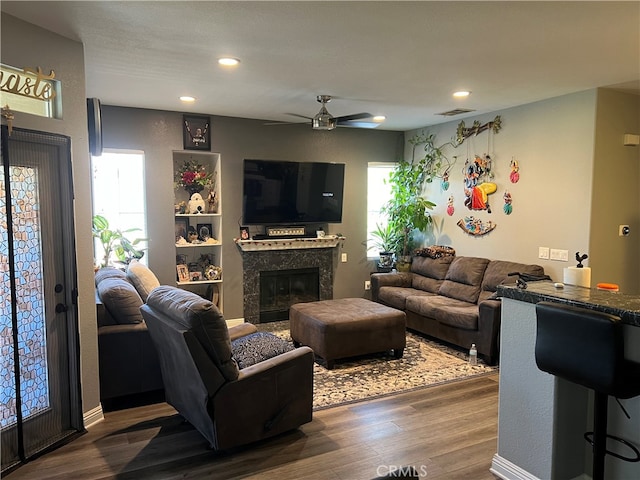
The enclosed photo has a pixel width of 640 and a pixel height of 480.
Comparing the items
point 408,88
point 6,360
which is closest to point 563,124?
point 408,88

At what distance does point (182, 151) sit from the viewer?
5.65 meters

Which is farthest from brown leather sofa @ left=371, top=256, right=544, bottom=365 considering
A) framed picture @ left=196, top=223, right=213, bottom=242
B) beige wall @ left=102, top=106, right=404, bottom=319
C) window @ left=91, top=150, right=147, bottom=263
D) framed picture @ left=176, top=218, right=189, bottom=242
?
window @ left=91, top=150, right=147, bottom=263

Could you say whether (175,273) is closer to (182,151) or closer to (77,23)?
(182,151)

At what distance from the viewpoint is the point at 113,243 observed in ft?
17.1

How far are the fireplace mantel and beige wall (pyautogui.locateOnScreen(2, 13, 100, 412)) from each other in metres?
2.77

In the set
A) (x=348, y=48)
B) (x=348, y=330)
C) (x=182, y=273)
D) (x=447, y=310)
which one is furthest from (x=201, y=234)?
(x=348, y=48)

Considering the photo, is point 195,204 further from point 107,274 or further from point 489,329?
point 489,329

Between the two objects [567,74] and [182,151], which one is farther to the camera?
[182,151]

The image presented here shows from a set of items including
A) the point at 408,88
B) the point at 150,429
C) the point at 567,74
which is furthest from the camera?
the point at 408,88

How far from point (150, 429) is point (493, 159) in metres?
4.60

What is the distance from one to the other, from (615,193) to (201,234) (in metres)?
4.65

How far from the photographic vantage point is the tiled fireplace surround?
20.1ft

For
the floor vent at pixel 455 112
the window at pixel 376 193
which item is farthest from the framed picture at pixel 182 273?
the floor vent at pixel 455 112

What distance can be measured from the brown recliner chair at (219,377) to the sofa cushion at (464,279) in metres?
2.87
